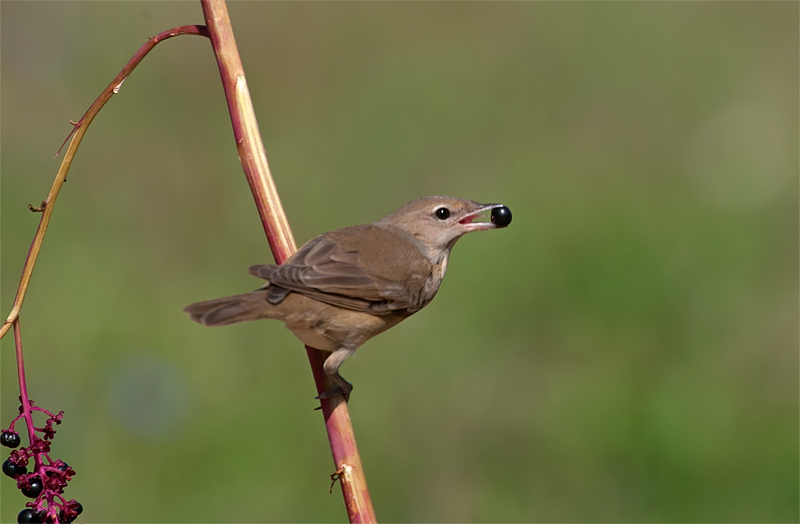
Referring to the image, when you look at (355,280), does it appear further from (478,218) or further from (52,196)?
(52,196)

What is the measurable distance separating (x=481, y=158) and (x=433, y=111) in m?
1.06

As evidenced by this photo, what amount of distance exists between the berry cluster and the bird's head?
2469mm

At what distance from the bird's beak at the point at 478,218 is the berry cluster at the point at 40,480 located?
8.15 feet

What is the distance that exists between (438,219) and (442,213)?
41mm

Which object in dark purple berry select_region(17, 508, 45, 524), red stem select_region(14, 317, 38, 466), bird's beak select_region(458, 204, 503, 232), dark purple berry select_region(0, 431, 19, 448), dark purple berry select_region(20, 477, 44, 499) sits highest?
bird's beak select_region(458, 204, 503, 232)

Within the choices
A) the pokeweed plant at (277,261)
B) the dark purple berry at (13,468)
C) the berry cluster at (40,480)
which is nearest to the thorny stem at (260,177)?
the pokeweed plant at (277,261)

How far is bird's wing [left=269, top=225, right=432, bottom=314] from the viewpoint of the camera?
3.68m

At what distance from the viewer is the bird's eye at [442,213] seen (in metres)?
4.53

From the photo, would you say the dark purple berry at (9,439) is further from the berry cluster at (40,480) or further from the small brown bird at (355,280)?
the small brown bird at (355,280)

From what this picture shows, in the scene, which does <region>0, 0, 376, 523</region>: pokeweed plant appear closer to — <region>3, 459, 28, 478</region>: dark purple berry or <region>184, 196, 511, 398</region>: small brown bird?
<region>3, 459, 28, 478</region>: dark purple berry

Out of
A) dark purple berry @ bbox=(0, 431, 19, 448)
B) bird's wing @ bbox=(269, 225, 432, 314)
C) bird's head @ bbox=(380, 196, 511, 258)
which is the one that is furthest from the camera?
bird's head @ bbox=(380, 196, 511, 258)

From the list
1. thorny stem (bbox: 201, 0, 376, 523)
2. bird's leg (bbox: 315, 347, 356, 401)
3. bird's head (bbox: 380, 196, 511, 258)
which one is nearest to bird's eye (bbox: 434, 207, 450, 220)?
bird's head (bbox: 380, 196, 511, 258)

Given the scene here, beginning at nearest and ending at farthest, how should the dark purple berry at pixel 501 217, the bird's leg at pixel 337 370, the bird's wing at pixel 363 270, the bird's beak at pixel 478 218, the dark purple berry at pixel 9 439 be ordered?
the dark purple berry at pixel 9 439 < the bird's leg at pixel 337 370 < the bird's wing at pixel 363 270 < the dark purple berry at pixel 501 217 < the bird's beak at pixel 478 218

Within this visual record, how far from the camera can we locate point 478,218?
4.75m
